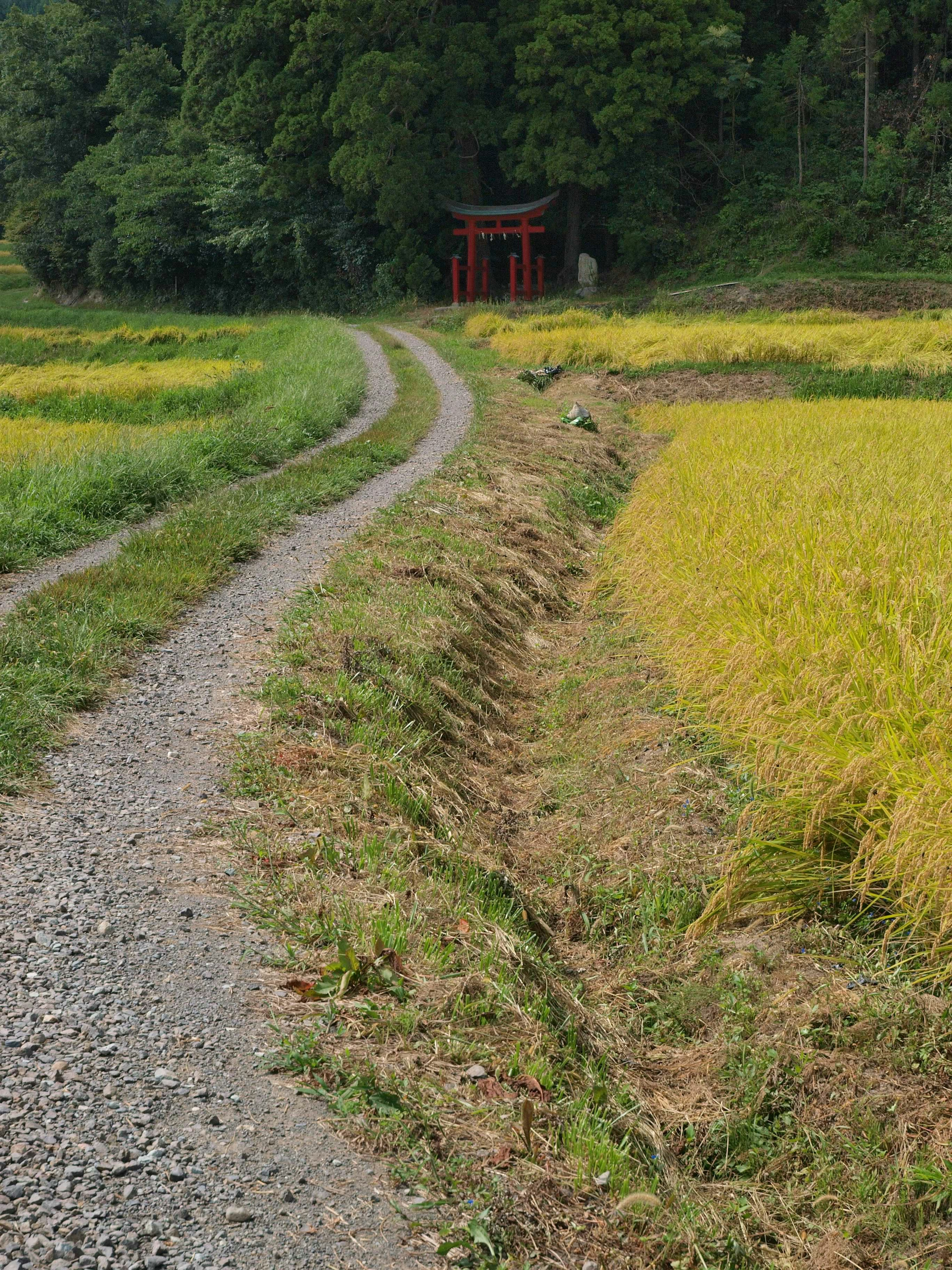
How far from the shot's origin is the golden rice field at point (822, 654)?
355cm

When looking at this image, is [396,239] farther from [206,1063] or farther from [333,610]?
[206,1063]

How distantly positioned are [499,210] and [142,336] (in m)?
10.5

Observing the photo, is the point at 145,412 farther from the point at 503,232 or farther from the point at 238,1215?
the point at 503,232

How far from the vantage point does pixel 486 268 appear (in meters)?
31.8

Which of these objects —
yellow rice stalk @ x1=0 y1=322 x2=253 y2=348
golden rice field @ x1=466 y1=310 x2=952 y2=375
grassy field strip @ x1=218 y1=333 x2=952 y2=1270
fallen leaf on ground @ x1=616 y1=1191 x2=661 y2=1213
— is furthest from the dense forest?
fallen leaf on ground @ x1=616 y1=1191 x2=661 y2=1213

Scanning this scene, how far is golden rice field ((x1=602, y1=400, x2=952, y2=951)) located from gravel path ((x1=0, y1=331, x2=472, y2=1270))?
181 centimetres

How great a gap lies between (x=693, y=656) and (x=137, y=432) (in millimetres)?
8962

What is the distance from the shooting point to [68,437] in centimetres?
1205

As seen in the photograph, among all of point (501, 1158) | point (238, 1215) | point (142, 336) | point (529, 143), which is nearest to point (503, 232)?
point (529, 143)

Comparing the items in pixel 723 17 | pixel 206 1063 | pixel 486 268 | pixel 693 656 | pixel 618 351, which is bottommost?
pixel 206 1063

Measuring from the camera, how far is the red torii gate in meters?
30.6

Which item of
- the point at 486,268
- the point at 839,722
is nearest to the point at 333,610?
the point at 839,722

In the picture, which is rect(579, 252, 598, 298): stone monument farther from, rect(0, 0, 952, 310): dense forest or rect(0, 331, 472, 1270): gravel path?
rect(0, 331, 472, 1270): gravel path

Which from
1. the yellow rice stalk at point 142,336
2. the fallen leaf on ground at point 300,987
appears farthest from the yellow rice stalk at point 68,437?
the yellow rice stalk at point 142,336
